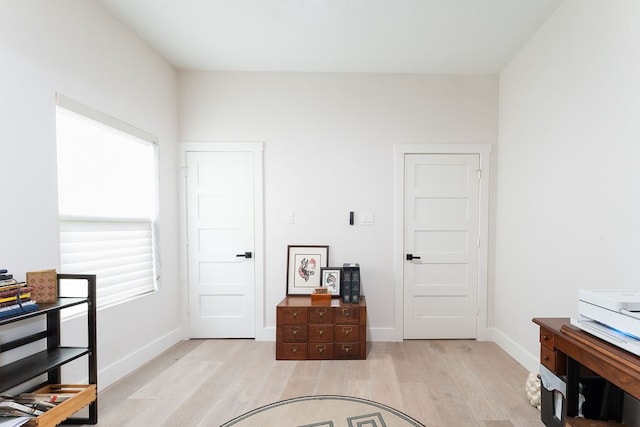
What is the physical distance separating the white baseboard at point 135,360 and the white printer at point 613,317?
315 cm

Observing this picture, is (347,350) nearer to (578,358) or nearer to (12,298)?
(578,358)

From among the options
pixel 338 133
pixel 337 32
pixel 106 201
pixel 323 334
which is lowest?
pixel 323 334

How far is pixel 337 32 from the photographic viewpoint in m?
2.55

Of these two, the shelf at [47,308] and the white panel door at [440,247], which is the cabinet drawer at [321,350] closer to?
the white panel door at [440,247]

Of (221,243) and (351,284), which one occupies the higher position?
(221,243)

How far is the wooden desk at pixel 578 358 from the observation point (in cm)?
123

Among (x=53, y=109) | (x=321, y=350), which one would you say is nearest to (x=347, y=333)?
(x=321, y=350)

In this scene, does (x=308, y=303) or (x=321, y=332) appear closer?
(x=321, y=332)

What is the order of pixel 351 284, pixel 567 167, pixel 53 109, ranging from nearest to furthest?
pixel 53 109, pixel 567 167, pixel 351 284

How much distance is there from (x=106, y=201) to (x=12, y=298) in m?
1.04

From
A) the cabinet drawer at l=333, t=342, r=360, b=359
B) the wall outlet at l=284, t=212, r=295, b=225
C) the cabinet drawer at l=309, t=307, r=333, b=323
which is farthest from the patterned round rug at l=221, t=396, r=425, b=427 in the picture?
the wall outlet at l=284, t=212, r=295, b=225

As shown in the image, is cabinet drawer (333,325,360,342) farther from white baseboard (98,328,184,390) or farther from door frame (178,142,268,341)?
white baseboard (98,328,184,390)

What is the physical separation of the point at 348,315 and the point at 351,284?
11.5 inches

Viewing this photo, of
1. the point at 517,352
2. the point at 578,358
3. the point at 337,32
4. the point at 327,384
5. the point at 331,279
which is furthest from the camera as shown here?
the point at 331,279
